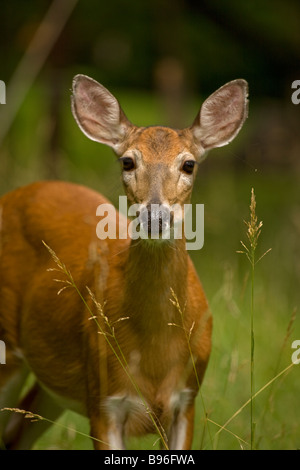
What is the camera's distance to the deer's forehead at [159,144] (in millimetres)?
4125

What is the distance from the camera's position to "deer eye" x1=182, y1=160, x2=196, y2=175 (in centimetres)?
415

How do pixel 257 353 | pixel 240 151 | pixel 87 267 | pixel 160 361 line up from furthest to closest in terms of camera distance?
pixel 240 151, pixel 257 353, pixel 87 267, pixel 160 361

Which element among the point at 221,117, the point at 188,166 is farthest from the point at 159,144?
the point at 221,117

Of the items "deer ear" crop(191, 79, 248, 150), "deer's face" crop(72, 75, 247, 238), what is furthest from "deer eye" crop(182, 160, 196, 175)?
"deer ear" crop(191, 79, 248, 150)

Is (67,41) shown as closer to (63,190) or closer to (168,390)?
(63,190)

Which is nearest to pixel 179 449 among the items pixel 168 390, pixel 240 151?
pixel 168 390

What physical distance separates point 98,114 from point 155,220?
89 cm

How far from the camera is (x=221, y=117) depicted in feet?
14.5

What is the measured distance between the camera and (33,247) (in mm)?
4996

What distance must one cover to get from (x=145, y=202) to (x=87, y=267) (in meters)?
0.83

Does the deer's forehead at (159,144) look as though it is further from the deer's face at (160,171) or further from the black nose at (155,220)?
the black nose at (155,220)

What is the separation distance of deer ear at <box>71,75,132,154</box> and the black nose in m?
0.70
